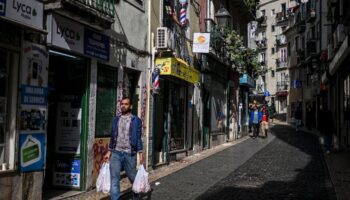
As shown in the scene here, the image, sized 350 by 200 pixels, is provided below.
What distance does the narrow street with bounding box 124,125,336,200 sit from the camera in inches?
370

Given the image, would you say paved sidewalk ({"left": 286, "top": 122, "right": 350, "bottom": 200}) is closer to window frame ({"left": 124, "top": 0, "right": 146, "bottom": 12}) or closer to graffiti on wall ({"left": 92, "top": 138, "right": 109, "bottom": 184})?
graffiti on wall ({"left": 92, "top": 138, "right": 109, "bottom": 184})

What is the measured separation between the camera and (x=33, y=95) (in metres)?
7.76

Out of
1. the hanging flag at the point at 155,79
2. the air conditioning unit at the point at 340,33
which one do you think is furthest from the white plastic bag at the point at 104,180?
the air conditioning unit at the point at 340,33

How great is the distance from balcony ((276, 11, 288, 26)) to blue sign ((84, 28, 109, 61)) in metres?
59.2

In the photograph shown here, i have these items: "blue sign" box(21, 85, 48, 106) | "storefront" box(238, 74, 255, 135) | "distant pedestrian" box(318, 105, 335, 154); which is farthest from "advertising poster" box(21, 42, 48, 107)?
"storefront" box(238, 74, 255, 135)

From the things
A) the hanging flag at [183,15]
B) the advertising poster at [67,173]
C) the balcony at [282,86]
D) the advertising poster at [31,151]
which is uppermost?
the balcony at [282,86]

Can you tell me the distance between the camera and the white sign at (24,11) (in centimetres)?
681

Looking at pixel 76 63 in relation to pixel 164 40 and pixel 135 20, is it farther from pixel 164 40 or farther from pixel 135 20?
pixel 164 40

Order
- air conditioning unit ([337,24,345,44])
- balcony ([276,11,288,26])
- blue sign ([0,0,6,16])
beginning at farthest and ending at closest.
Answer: balcony ([276,11,288,26]), air conditioning unit ([337,24,345,44]), blue sign ([0,0,6,16])

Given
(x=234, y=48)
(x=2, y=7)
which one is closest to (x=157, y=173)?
(x=2, y=7)

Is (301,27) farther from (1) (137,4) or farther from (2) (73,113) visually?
(2) (73,113)

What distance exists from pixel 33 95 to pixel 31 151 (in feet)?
2.97

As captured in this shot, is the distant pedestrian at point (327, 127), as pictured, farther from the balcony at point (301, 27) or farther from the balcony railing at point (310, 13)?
the balcony at point (301, 27)

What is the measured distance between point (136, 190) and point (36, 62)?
104 inches
